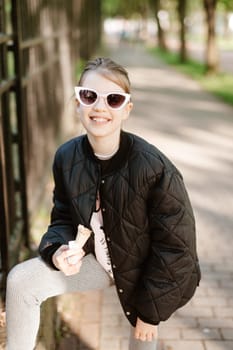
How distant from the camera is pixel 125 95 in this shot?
2.34 metres

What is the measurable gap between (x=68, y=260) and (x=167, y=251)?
1.26 feet

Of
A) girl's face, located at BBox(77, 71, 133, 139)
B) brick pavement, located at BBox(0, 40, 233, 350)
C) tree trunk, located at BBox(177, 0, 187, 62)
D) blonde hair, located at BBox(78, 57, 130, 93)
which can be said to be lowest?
tree trunk, located at BBox(177, 0, 187, 62)

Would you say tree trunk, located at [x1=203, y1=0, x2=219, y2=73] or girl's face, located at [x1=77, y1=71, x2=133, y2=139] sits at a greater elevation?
girl's face, located at [x1=77, y1=71, x2=133, y2=139]

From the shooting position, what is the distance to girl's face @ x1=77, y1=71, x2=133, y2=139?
2.33 metres

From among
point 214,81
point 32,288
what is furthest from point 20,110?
point 214,81

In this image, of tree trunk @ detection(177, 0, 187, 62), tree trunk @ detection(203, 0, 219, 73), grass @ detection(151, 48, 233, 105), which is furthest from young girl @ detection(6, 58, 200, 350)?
tree trunk @ detection(177, 0, 187, 62)

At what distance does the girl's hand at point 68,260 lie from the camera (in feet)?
7.62

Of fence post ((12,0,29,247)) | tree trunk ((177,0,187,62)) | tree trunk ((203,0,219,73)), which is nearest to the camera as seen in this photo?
fence post ((12,0,29,247))

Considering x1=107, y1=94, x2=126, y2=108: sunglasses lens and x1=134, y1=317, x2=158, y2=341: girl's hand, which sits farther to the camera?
x1=134, y1=317, x2=158, y2=341: girl's hand

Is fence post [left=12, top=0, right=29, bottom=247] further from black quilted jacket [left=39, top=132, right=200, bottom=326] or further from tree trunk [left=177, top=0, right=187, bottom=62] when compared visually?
tree trunk [left=177, top=0, right=187, bottom=62]

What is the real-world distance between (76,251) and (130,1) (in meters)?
7.30

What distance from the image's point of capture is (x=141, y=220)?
2.42m

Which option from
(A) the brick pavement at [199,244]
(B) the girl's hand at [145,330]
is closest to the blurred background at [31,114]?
(A) the brick pavement at [199,244]

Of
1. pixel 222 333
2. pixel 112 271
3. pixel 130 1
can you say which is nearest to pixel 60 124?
pixel 130 1
